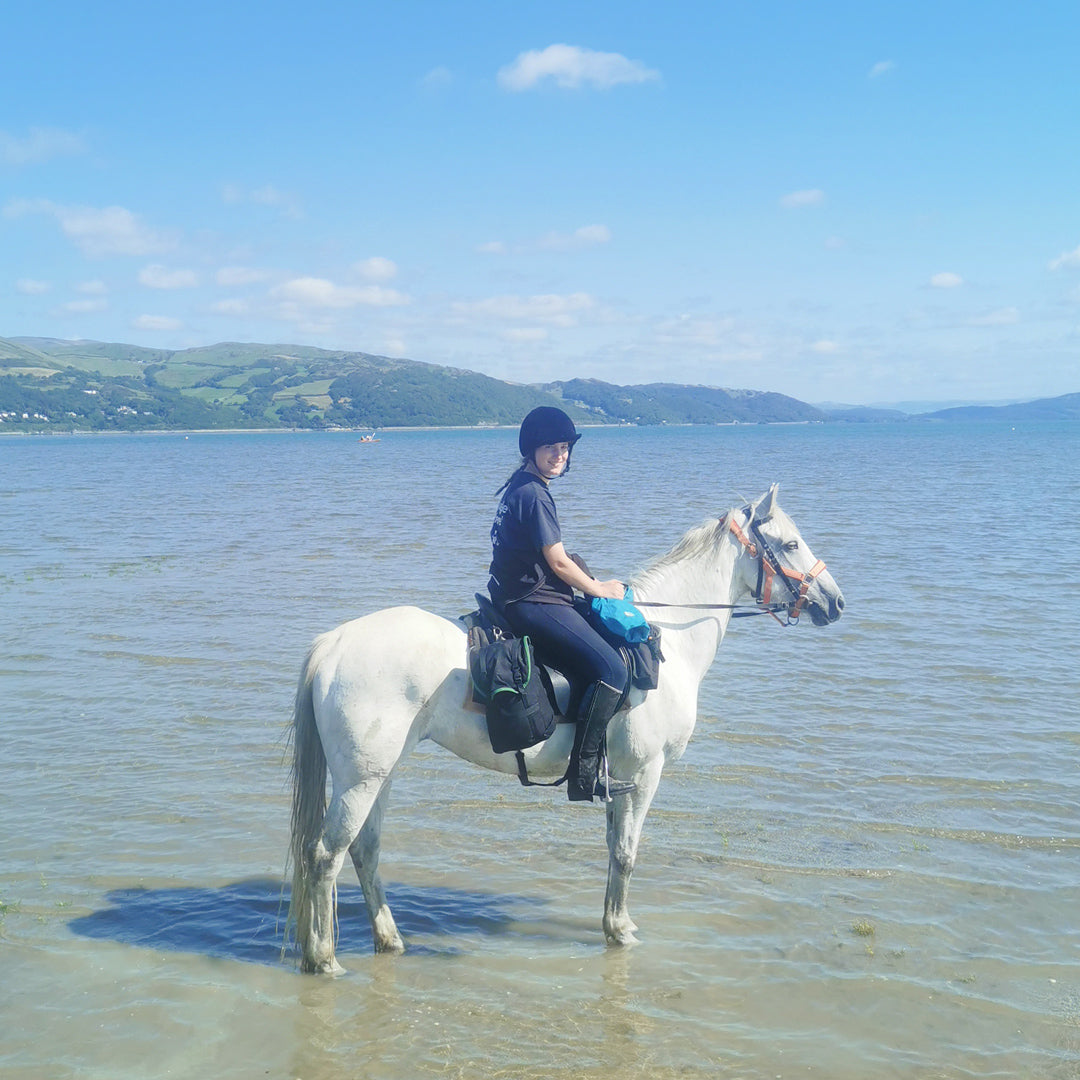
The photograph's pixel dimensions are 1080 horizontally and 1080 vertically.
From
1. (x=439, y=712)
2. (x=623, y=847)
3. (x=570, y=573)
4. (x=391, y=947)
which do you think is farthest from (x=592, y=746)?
(x=391, y=947)

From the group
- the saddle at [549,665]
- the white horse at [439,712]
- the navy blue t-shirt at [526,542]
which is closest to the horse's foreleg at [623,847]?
the white horse at [439,712]

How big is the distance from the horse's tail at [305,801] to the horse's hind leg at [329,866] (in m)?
0.03

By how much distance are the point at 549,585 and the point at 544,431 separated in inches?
38.4

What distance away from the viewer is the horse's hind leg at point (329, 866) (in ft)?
19.1

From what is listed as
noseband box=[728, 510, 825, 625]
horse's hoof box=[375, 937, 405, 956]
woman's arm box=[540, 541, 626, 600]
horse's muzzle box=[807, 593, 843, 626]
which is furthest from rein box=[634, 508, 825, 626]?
horse's hoof box=[375, 937, 405, 956]

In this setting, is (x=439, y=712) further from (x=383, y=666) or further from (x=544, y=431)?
(x=544, y=431)

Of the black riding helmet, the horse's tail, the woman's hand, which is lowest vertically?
A: the horse's tail

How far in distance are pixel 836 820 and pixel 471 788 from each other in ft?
11.4

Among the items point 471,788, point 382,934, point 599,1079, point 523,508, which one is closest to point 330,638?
point 523,508

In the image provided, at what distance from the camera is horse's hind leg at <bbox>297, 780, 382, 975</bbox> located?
5.82 metres

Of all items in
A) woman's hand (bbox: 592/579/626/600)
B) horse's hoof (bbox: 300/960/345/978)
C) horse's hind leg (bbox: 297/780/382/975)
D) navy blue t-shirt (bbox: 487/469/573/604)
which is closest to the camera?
navy blue t-shirt (bbox: 487/469/573/604)

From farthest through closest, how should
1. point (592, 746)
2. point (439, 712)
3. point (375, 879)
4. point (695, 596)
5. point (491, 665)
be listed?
point (695, 596) < point (375, 879) < point (592, 746) < point (439, 712) < point (491, 665)

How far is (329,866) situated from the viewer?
5891 mm

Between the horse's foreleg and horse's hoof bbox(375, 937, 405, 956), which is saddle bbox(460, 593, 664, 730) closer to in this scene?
the horse's foreleg
